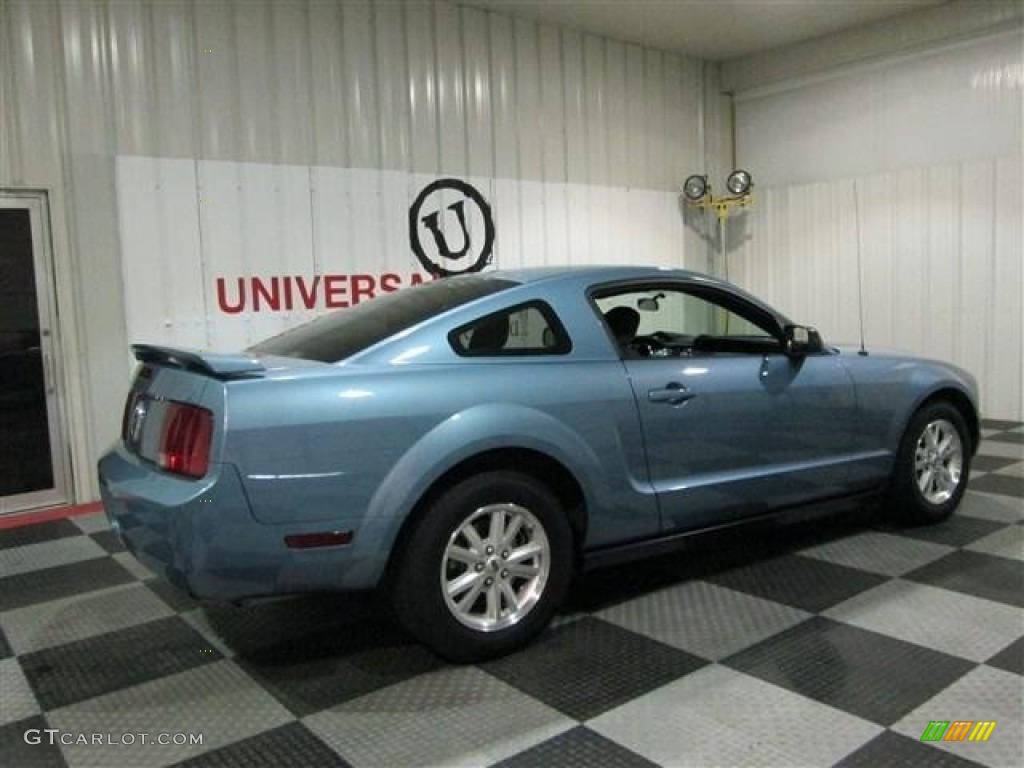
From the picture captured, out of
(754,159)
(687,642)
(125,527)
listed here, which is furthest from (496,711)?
(754,159)

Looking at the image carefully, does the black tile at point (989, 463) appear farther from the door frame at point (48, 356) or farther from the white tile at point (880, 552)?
the door frame at point (48, 356)

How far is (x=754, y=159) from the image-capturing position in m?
9.31

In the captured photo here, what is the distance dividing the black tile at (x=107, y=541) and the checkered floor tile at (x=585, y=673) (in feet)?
1.27

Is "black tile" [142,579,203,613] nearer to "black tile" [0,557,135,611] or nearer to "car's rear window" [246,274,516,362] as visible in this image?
"black tile" [0,557,135,611]

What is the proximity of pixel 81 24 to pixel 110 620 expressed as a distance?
12.4 feet

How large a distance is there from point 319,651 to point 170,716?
57 centimetres

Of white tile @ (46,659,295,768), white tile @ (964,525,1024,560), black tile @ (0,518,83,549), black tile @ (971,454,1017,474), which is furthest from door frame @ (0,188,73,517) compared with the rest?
black tile @ (971,454,1017,474)

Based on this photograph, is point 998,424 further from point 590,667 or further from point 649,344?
point 590,667

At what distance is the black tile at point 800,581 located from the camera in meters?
3.40

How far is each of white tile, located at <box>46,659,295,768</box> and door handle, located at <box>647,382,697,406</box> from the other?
5.51 ft

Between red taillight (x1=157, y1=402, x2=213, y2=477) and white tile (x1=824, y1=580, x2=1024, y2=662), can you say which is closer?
red taillight (x1=157, y1=402, x2=213, y2=477)

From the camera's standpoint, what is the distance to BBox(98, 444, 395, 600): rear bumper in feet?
7.97

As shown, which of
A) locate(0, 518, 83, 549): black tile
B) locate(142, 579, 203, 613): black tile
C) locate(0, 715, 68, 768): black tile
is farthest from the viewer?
locate(0, 518, 83, 549): black tile

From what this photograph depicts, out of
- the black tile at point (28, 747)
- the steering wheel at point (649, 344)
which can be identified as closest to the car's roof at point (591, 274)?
the steering wheel at point (649, 344)
